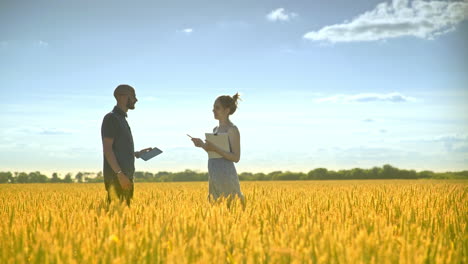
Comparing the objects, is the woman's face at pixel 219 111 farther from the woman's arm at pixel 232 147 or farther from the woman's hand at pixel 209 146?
the woman's hand at pixel 209 146

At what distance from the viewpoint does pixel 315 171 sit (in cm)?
4272

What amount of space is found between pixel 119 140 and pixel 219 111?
56.8 inches

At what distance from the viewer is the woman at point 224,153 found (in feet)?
17.6

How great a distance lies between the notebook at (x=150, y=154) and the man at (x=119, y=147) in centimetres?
13

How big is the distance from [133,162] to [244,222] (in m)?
2.59

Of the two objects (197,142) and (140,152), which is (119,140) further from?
(197,142)

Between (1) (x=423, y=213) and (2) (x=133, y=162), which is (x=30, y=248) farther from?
(1) (x=423, y=213)

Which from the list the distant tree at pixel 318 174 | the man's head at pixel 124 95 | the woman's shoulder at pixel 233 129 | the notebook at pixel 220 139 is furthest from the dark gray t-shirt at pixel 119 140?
the distant tree at pixel 318 174

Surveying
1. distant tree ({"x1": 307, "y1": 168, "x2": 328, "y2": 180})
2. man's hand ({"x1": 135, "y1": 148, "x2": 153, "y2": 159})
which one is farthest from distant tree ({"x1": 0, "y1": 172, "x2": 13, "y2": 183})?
man's hand ({"x1": 135, "y1": 148, "x2": 153, "y2": 159})

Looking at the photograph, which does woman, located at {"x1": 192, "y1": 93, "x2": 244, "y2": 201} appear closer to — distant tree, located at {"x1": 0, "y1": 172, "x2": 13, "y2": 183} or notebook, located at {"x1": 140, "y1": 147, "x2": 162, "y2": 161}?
notebook, located at {"x1": 140, "y1": 147, "x2": 162, "y2": 161}

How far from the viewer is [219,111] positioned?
17.7 ft

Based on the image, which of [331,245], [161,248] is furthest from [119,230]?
[331,245]

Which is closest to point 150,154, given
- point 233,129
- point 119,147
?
point 119,147

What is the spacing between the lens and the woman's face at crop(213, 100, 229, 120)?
17.7 ft
